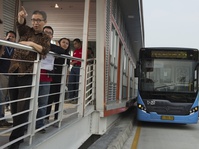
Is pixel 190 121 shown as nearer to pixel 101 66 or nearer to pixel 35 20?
pixel 101 66

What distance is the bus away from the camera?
1187 centimetres

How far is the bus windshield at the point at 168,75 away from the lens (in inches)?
476

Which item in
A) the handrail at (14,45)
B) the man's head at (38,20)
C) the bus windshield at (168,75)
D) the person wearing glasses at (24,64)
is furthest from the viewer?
the bus windshield at (168,75)

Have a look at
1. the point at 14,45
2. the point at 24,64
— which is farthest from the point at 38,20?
the point at 14,45

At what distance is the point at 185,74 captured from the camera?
12172mm

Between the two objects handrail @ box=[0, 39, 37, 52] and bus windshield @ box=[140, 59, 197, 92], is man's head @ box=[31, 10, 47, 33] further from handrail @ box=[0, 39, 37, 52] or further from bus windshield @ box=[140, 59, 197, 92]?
bus windshield @ box=[140, 59, 197, 92]

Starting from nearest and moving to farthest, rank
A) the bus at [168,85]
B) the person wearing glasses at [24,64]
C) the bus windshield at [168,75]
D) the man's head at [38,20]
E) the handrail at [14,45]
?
the handrail at [14,45]
the person wearing glasses at [24,64]
the man's head at [38,20]
the bus at [168,85]
the bus windshield at [168,75]

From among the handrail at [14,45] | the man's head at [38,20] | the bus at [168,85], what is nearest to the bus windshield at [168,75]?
the bus at [168,85]

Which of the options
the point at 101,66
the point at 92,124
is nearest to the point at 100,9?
the point at 101,66

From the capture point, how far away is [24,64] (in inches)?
157

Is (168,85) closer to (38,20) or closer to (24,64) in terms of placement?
(38,20)

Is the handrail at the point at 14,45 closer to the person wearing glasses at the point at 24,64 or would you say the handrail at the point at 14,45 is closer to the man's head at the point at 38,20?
the person wearing glasses at the point at 24,64

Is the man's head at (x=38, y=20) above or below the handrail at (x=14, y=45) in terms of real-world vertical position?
above

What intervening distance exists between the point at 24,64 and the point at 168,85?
9054 millimetres
